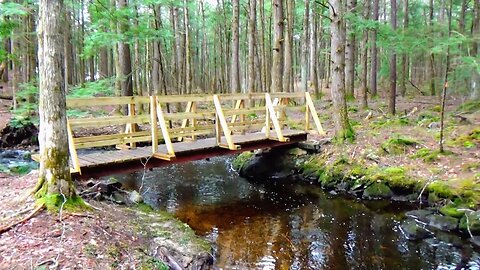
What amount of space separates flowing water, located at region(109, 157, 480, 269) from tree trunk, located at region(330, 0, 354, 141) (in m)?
2.39

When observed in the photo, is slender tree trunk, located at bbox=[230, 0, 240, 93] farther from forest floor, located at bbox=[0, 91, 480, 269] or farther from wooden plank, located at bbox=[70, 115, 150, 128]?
wooden plank, located at bbox=[70, 115, 150, 128]

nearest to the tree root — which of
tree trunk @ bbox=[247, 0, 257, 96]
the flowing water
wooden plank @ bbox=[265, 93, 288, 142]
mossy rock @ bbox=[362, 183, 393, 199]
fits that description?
the flowing water

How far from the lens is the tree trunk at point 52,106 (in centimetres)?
536

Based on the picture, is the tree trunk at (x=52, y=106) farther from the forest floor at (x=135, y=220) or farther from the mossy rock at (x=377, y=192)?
the mossy rock at (x=377, y=192)

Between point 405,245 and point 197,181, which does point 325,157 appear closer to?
point 197,181

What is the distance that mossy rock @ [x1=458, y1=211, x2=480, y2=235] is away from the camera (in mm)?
7369

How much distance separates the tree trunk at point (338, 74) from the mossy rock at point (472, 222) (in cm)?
501

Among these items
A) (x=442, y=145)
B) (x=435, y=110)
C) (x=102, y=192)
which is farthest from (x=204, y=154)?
(x=435, y=110)

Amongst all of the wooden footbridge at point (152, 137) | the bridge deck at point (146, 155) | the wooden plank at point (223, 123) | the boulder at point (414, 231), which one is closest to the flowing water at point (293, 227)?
the boulder at point (414, 231)

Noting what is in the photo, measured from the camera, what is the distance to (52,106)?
5.49m

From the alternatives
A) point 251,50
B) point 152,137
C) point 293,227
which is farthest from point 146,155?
point 251,50

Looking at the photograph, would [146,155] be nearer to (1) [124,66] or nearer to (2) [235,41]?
(1) [124,66]

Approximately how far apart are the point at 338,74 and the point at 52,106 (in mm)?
9166

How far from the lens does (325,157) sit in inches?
470
